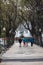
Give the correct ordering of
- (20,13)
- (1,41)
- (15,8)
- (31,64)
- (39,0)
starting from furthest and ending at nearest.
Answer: (20,13) → (15,8) → (1,41) → (39,0) → (31,64)

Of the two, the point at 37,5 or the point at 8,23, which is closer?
the point at 37,5

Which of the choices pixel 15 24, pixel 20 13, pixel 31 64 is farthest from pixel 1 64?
pixel 15 24

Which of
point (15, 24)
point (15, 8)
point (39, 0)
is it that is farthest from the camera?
point (15, 24)

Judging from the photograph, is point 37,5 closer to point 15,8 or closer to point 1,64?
point 1,64

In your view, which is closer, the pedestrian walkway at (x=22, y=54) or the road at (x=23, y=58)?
the road at (x=23, y=58)

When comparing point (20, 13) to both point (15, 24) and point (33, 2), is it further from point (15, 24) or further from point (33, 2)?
point (33, 2)

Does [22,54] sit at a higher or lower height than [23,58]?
lower

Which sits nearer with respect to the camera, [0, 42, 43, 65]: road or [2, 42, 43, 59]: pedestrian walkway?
[0, 42, 43, 65]: road

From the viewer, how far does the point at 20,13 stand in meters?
62.4

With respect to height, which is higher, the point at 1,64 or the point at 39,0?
the point at 39,0

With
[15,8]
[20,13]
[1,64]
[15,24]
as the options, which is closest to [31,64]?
[1,64]

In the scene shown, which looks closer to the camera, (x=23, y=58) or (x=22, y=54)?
(x=23, y=58)

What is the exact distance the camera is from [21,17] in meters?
65.1

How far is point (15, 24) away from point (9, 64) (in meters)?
52.1
